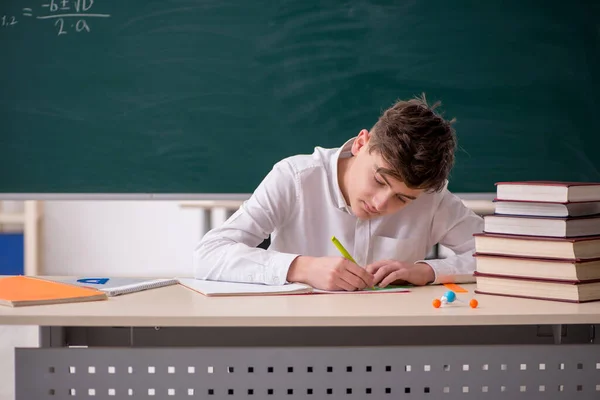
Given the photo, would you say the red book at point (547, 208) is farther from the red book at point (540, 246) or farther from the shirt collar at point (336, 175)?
the shirt collar at point (336, 175)

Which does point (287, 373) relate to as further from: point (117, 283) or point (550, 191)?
point (550, 191)

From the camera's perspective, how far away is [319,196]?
2061mm

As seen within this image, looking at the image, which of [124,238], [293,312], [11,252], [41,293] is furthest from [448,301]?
[124,238]

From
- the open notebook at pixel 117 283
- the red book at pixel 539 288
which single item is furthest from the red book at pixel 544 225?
the open notebook at pixel 117 283

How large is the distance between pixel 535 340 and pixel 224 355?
762mm

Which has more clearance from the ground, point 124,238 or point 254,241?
point 254,241

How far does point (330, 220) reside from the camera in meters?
2.05

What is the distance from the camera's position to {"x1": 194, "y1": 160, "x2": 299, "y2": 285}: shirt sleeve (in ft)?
5.48

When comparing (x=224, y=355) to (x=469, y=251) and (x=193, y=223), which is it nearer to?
(x=469, y=251)

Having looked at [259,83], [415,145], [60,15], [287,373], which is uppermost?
[60,15]

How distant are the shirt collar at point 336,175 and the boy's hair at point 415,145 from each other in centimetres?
26

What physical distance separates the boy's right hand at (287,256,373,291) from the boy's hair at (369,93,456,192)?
0.24 metres

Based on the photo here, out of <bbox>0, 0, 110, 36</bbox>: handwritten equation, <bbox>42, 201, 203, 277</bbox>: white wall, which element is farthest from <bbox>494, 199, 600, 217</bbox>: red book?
<bbox>42, 201, 203, 277</bbox>: white wall

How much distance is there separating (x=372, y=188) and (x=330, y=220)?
1.14 ft
